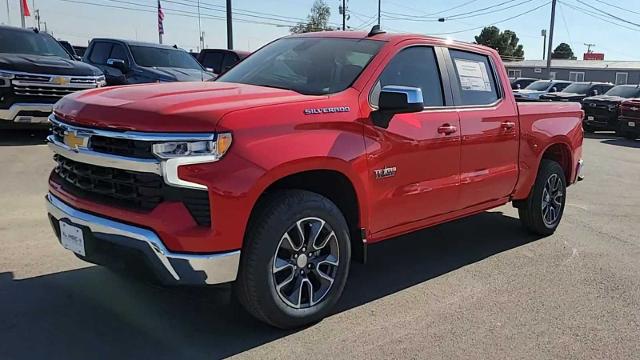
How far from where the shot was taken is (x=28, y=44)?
11180 mm

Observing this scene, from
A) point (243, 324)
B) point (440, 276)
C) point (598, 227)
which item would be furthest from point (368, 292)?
point (598, 227)

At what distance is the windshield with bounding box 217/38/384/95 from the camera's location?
4250mm

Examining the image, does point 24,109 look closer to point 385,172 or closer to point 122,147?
point 122,147

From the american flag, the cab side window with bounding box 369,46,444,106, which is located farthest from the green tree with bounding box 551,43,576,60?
the cab side window with bounding box 369,46,444,106

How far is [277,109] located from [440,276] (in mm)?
2249

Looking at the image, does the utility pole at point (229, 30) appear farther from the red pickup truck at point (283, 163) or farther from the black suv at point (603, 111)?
the red pickup truck at point (283, 163)

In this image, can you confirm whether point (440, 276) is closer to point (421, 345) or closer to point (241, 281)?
point (421, 345)

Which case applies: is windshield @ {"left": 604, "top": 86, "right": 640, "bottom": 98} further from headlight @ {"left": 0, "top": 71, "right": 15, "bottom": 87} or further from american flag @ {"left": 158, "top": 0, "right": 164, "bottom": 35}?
american flag @ {"left": 158, "top": 0, "right": 164, "bottom": 35}

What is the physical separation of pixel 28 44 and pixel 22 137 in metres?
1.77

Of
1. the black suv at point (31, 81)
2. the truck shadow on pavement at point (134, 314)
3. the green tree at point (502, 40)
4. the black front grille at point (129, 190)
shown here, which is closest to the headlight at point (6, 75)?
the black suv at point (31, 81)

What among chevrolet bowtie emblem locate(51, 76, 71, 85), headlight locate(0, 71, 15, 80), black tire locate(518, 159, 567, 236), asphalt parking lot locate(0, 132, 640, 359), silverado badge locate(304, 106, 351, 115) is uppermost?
→ headlight locate(0, 71, 15, 80)

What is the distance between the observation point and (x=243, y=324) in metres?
3.88

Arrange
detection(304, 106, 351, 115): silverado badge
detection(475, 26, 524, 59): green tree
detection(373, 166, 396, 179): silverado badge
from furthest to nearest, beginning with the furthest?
1. detection(475, 26, 524, 59): green tree
2. detection(373, 166, 396, 179): silverado badge
3. detection(304, 106, 351, 115): silverado badge

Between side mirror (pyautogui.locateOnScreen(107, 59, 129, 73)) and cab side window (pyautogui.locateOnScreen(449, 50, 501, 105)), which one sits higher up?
side mirror (pyautogui.locateOnScreen(107, 59, 129, 73))
